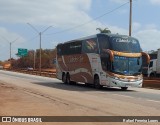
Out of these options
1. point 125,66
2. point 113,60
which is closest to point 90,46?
point 113,60

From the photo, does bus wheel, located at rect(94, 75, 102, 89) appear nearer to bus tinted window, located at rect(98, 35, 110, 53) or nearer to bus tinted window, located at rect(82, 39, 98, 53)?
bus tinted window, located at rect(82, 39, 98, 53)

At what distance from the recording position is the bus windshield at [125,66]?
92.3 ft

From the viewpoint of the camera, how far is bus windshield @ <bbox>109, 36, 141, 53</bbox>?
28125 mm

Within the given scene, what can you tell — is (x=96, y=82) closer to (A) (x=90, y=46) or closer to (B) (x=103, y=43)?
(A) (x=90, y=46)

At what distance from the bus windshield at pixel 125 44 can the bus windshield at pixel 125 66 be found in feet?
1.99

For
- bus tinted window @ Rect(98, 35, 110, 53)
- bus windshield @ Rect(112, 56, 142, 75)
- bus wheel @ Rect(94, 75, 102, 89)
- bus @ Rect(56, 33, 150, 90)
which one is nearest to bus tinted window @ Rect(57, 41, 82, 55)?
bus @ Rect(56, 33, 150, 90)

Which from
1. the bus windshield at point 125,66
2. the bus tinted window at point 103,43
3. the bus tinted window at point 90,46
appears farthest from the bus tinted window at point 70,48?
the bus windshield at point 125,66

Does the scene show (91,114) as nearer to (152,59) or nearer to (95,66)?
(95,66)

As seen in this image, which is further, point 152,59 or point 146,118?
point 152,59

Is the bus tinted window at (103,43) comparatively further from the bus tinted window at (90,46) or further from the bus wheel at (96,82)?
the bus wheel at (96,82)

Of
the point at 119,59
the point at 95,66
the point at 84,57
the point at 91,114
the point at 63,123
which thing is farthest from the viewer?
the point at 84,57

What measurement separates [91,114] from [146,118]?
6.43ft

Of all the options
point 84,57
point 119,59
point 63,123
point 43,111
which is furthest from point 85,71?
point 63,123

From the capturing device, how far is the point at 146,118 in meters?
13.5
